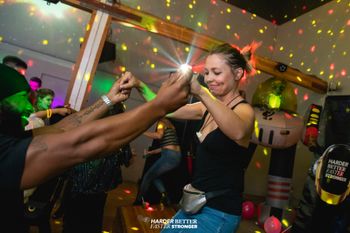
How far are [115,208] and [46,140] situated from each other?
3.45 meters

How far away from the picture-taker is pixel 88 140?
660 mm

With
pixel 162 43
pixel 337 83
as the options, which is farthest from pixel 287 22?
pixel 162 43

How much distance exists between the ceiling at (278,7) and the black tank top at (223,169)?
553cm

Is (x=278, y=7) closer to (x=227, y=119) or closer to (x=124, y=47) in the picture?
(x=124, y=47)

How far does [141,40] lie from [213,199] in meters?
4.86

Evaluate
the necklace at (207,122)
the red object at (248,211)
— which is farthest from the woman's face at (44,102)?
the red object at (248,211)

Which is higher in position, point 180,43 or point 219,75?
point 180,43

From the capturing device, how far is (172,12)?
5.76 metres

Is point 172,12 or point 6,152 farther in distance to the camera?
point 172,12

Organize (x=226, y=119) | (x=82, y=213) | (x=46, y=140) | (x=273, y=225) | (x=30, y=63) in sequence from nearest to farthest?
(x=46, y=140)
(x=226, y=119)
(x=82, y=213)
(x=273, y=225)
(x=30, y=63)

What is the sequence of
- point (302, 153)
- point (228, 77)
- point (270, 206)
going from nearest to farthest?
point (228, 77)
point (270, 206)
point (302, 153)

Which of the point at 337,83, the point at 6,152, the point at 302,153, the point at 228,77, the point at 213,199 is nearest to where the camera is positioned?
the point at 6,152

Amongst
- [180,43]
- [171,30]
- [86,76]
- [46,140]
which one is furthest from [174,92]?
[180,43]

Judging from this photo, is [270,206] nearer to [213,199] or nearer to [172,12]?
[213,199]
